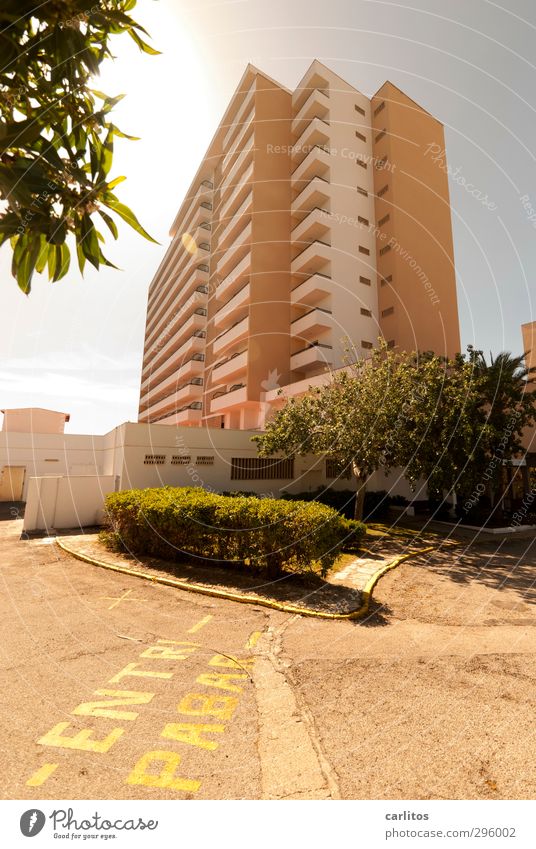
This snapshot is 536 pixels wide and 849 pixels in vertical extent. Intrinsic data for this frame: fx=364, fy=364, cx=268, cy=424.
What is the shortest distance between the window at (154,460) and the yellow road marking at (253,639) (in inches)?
500

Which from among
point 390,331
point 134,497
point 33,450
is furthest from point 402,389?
point 33,450

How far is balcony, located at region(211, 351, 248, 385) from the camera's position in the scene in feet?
96.7

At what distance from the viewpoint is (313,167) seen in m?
29.6

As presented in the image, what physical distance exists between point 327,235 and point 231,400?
15359 mm

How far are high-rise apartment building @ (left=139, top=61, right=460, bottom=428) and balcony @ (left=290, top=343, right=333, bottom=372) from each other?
11 centimetres

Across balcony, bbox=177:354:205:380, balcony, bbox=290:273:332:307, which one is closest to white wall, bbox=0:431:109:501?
balcony, bbox=290:273:332:307

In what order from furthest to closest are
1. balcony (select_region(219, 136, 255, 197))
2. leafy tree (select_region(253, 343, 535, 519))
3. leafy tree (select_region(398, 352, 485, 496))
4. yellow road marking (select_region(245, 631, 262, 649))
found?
balcony (select_region(219, 136, 255, 197))
leafy tree (select_region(253, 343, 535, 519))
leafy tree (select_region(398, 352, 485, 496))
yellow road marking (select_region(245, 631, 262, 649))

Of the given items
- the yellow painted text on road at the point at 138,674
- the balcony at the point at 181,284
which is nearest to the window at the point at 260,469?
the yellow painted text on road at the point at 138,674

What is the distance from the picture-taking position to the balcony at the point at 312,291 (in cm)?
2748

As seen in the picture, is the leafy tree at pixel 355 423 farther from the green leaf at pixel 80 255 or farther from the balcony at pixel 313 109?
the balcony at pixel 313 109

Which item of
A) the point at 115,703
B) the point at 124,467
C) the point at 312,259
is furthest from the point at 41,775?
the point at 312,259

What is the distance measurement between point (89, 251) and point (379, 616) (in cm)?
737

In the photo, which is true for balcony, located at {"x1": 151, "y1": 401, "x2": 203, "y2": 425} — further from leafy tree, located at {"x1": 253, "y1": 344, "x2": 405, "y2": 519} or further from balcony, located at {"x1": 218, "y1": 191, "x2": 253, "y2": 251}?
leafy tree, located at {"x1": 253, "y1": 344, "x2": 405, "y2": 519}
